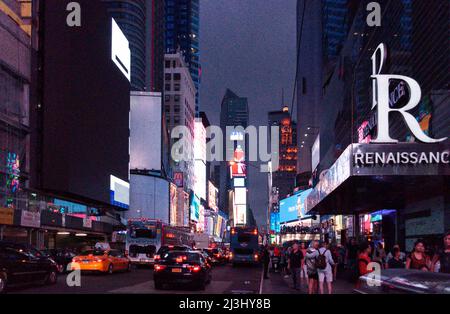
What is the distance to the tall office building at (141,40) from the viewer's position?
164500mm

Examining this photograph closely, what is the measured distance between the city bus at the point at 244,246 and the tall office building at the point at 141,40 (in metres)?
115

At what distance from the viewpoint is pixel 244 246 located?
2062 inches

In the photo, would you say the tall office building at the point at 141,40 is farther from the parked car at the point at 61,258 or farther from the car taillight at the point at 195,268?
the car taillight at the point at 195,268

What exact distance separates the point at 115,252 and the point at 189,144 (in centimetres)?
13036

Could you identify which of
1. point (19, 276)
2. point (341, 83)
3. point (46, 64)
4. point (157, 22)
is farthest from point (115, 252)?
point (157, 22)

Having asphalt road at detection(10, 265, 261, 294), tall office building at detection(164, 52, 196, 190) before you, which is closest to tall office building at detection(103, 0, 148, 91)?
tall office building at detection(164, 52, 196, 190)

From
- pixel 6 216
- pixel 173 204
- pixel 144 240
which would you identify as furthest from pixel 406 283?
pixel 173 204

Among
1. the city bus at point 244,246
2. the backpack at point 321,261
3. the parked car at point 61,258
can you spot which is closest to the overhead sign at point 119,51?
the city bus at point 244,246

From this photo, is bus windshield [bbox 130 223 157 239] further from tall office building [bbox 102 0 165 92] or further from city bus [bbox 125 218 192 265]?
tall office building [bbox 102 0 165 92]

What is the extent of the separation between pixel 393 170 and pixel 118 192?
5503 centimetres

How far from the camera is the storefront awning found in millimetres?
20861

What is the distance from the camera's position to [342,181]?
24.6m

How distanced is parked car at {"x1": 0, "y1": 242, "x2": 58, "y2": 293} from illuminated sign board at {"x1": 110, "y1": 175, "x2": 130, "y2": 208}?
46344mm
